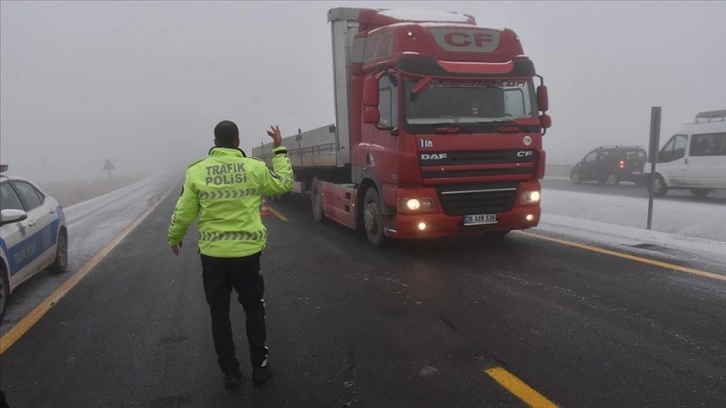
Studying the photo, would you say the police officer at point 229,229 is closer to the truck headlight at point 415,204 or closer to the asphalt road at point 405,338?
the asphalt road at point 405,338

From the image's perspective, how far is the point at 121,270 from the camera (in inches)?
296

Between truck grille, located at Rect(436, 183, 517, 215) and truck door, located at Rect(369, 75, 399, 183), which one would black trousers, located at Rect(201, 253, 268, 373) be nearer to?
truck door, located at Rect(369, 75, 399, 183)

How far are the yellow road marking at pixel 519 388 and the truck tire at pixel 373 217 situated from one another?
169 inches

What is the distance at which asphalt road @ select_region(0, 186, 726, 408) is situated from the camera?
3461 millimetres

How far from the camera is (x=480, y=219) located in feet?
24.2

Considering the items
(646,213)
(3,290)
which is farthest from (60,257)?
(646,213)

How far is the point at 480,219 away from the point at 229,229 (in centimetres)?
456

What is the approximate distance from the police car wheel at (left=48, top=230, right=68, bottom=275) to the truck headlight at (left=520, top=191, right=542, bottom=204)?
650 cm

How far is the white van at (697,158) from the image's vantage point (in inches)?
577

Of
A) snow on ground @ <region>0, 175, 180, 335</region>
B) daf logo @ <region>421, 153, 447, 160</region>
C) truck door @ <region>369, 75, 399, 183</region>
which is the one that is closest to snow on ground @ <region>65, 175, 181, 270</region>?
snow on ground @ <region>0, 175, 180, 335</region>

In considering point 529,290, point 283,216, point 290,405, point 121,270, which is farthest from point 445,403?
point 283,216

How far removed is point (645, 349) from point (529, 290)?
5.58ft

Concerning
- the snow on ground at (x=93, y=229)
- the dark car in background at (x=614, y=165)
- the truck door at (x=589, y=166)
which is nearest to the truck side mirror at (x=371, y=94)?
the snow on ground at (x=93, y=229)

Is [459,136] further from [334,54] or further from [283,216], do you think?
[283,216]
